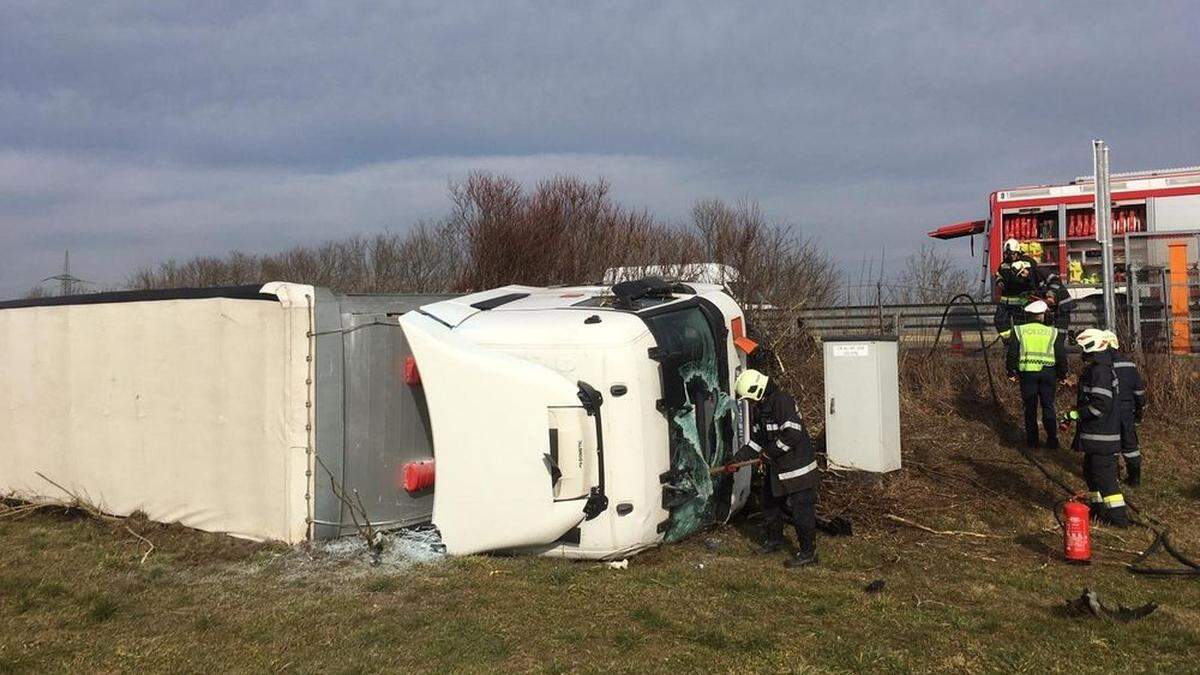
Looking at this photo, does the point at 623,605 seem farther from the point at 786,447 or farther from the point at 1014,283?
the point at 1014,283

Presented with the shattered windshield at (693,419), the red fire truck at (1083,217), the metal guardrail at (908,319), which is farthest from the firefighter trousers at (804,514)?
the red fire truck at (1083,217)

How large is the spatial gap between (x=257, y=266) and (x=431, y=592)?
23386mm

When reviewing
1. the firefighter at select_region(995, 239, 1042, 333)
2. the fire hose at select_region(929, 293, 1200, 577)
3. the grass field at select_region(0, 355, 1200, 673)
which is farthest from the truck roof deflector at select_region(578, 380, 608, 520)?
the firefighter at select_region(995, 239, 1042, 333)

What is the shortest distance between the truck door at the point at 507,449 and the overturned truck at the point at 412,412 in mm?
13

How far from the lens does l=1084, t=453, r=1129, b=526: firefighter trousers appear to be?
23.4 ft

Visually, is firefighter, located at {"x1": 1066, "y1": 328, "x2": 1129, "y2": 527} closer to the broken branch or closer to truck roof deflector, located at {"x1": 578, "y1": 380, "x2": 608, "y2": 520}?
the broken branch

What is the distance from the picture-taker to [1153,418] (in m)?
9.95

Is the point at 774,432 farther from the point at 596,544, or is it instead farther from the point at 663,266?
the point at 663,266

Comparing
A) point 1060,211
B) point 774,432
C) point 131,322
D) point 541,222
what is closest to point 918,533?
point 774,432

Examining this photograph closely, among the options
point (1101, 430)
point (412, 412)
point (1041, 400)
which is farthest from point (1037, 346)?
point (412, 412)

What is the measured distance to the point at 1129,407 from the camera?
26.3 feet

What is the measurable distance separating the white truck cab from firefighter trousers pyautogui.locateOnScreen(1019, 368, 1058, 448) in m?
4.28

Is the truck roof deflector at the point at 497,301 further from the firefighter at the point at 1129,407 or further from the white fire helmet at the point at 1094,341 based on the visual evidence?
the firefighter at the point at 1129,407

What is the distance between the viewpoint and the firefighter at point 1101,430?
7.13 meters
